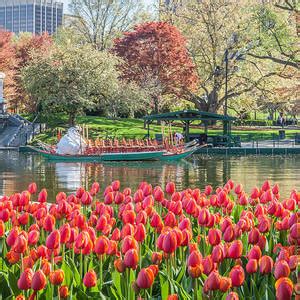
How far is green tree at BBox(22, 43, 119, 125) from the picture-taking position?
1998 inches

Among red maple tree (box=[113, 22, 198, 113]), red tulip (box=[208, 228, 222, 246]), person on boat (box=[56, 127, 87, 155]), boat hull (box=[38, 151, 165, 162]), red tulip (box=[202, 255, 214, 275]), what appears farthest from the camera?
red maple tree (box=[113, 22, 198, 113])

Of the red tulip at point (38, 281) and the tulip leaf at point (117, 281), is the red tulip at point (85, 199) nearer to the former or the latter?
the tulip leaf at point (117, 281)

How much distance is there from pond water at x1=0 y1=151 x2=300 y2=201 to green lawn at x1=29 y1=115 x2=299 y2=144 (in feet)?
37.3

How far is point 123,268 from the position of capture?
464 cm

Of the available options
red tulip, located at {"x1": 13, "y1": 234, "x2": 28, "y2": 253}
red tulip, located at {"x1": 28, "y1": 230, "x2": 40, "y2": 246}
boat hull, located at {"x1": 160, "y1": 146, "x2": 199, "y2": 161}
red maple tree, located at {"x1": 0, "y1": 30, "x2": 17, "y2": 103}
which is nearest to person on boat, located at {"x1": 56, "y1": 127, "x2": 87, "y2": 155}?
boat hull, located at {"x1": 160, "y1": 146, "x2": 199, "y2": 161}

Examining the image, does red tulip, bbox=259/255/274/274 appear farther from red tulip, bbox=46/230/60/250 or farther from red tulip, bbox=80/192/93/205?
red tulip, bbox=80/192/93/205

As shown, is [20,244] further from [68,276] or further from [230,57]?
[230,57]

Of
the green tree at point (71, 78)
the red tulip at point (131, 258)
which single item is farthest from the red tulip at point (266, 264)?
the green tree at point (71, 78)

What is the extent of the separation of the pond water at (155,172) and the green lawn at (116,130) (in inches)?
448

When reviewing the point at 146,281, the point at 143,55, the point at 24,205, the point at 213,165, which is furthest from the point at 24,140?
the point at 146,281

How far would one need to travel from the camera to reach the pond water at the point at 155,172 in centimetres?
2308

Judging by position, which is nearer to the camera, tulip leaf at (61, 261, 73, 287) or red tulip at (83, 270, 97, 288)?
red tulip at (83, 270, 97, 288)

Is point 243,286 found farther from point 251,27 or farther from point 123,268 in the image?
point 251,27

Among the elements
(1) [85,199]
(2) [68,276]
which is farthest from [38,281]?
(1) [85,199]
